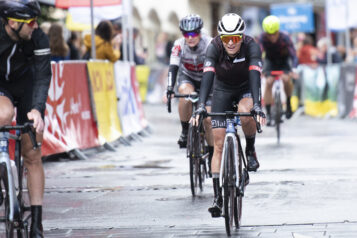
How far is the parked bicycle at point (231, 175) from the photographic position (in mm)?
8055

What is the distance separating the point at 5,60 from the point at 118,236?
1.87 m

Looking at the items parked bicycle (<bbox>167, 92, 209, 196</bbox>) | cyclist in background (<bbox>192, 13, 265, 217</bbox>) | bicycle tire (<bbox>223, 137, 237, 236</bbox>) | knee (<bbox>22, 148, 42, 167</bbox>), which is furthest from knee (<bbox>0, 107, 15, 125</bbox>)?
parked bicycle (<bbox>167, 92, 209, 196</bbox>)

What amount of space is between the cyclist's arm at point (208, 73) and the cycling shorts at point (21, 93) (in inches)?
67.1

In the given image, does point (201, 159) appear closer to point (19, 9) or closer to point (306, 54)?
point (19, 9)

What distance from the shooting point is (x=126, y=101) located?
18891mm

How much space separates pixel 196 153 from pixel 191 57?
1234mm

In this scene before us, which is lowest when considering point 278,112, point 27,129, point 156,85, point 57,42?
point 156,85

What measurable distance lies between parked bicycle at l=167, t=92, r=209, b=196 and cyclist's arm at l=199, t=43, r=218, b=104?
1942 mm

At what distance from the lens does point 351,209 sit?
9320mm

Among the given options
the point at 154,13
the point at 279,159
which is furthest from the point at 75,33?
the point at 154,13

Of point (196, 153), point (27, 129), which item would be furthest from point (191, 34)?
point (27, 129)

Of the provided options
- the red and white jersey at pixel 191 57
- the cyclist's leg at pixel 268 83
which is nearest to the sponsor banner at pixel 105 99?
the cyclist's leg at pixel 268 83

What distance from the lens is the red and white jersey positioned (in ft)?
38.0

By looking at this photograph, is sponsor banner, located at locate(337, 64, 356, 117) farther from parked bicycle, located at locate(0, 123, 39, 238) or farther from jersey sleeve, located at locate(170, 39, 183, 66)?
parked bicycle, located at locate(0, 123, 39, 238)
